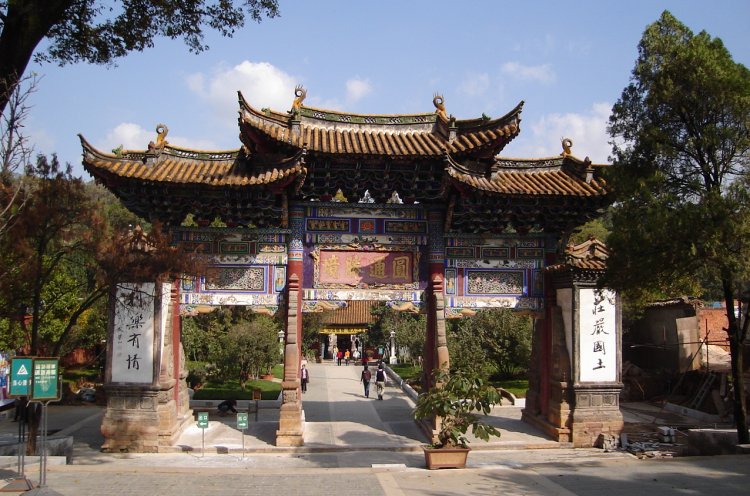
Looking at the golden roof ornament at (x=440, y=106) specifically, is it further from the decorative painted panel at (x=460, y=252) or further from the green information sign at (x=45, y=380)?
the green information sign at (x=45, y=380)

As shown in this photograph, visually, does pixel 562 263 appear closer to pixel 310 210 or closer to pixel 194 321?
pixel 310 210

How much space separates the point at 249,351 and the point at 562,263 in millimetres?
13801

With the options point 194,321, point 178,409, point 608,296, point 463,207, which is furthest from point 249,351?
point 608,296

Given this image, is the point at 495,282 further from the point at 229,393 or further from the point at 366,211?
the point at 229,393

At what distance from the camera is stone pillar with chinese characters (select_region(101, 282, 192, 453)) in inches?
493

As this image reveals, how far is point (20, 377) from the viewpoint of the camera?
916 cm

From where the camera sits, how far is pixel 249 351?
78.2ft

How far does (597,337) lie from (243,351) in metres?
14.1

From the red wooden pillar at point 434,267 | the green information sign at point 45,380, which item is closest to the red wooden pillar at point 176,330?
the green information sign at point 45,380

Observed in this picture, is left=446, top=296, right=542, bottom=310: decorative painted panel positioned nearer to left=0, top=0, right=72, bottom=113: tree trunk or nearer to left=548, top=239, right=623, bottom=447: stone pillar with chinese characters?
left=548, top=239, right=623, bottom=447: stone pillar with chinese characters

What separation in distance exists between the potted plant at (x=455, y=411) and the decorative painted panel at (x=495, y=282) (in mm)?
3394

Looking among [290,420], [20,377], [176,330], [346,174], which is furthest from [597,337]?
[20,377]

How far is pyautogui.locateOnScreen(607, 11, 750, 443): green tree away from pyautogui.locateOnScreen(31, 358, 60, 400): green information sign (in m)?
8.77

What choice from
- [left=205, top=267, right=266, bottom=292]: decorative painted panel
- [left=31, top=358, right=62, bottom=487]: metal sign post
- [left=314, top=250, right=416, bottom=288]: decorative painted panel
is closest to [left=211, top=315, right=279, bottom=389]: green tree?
[left=205, top=267, right=266, bottom=292]: decorative painted panel
